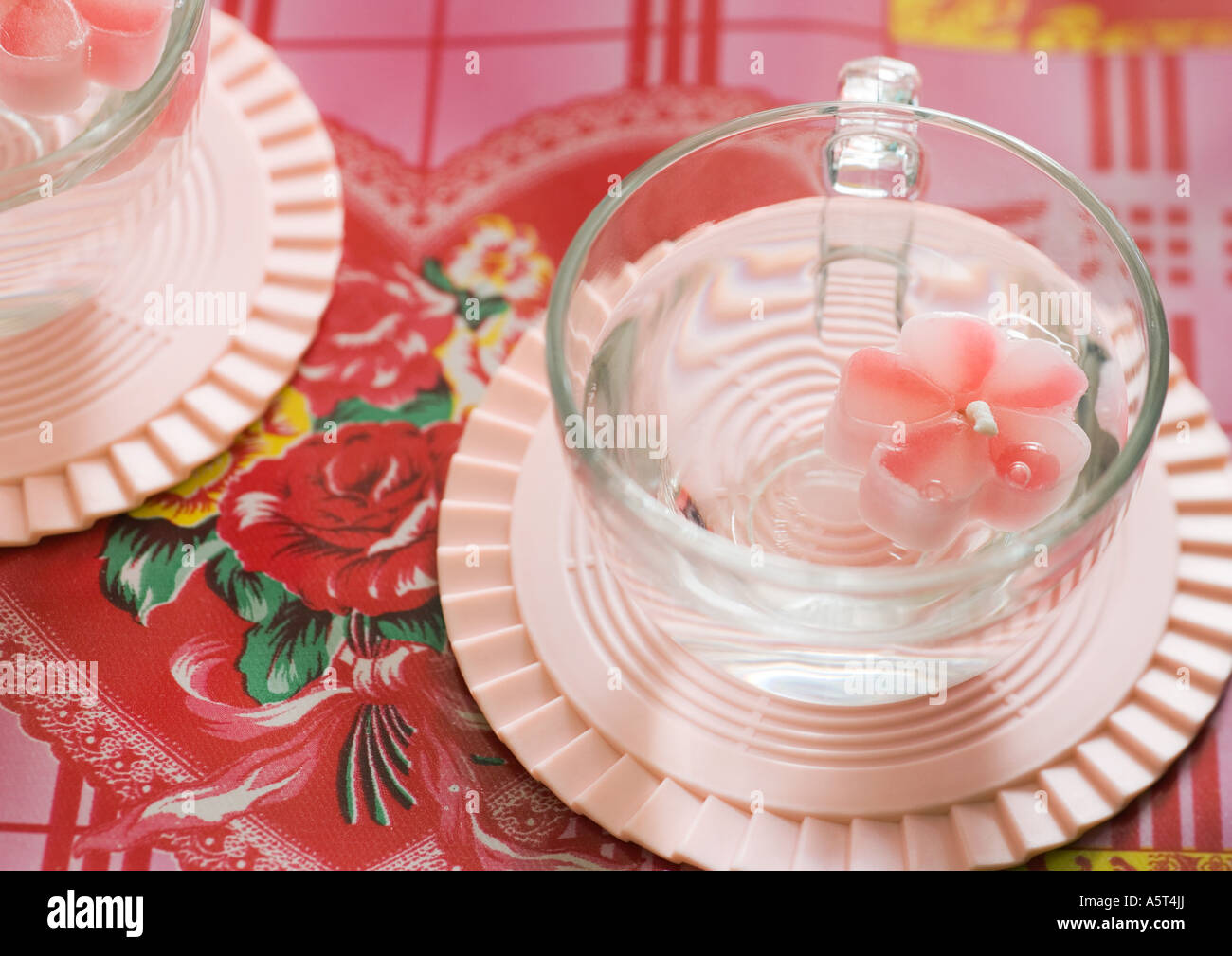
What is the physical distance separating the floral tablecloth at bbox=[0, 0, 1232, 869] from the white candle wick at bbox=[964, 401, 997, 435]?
7.6 inches

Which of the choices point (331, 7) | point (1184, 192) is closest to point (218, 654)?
point (331, 7)

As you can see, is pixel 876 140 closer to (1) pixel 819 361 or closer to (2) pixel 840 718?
(1) pixel 819 361

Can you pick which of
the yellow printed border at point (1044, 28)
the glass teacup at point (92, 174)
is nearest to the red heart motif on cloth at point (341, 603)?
the glass teacup at point (92, 174)

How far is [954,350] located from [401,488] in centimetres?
29

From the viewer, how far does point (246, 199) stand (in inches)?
29.5

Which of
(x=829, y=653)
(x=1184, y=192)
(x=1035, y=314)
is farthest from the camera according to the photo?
(x=1184, y=192)

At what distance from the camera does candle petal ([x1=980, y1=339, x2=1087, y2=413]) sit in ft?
1.95

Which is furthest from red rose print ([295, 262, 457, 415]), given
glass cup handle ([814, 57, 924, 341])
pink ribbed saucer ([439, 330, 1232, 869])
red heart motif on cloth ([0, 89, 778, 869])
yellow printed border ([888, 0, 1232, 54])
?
yellow printed border ([888, 0, 1232, 54])

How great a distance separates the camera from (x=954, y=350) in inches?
23.8

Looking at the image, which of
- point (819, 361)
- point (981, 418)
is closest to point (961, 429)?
point (981, 418)

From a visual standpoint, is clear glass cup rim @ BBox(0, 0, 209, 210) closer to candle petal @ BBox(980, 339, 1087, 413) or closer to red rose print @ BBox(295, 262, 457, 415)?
red rose print @ BBox(295, 262, 457, 415)

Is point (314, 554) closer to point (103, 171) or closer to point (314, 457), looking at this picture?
point (314, 457)

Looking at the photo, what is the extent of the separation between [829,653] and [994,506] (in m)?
0.11

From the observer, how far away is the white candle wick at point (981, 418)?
58 cm
